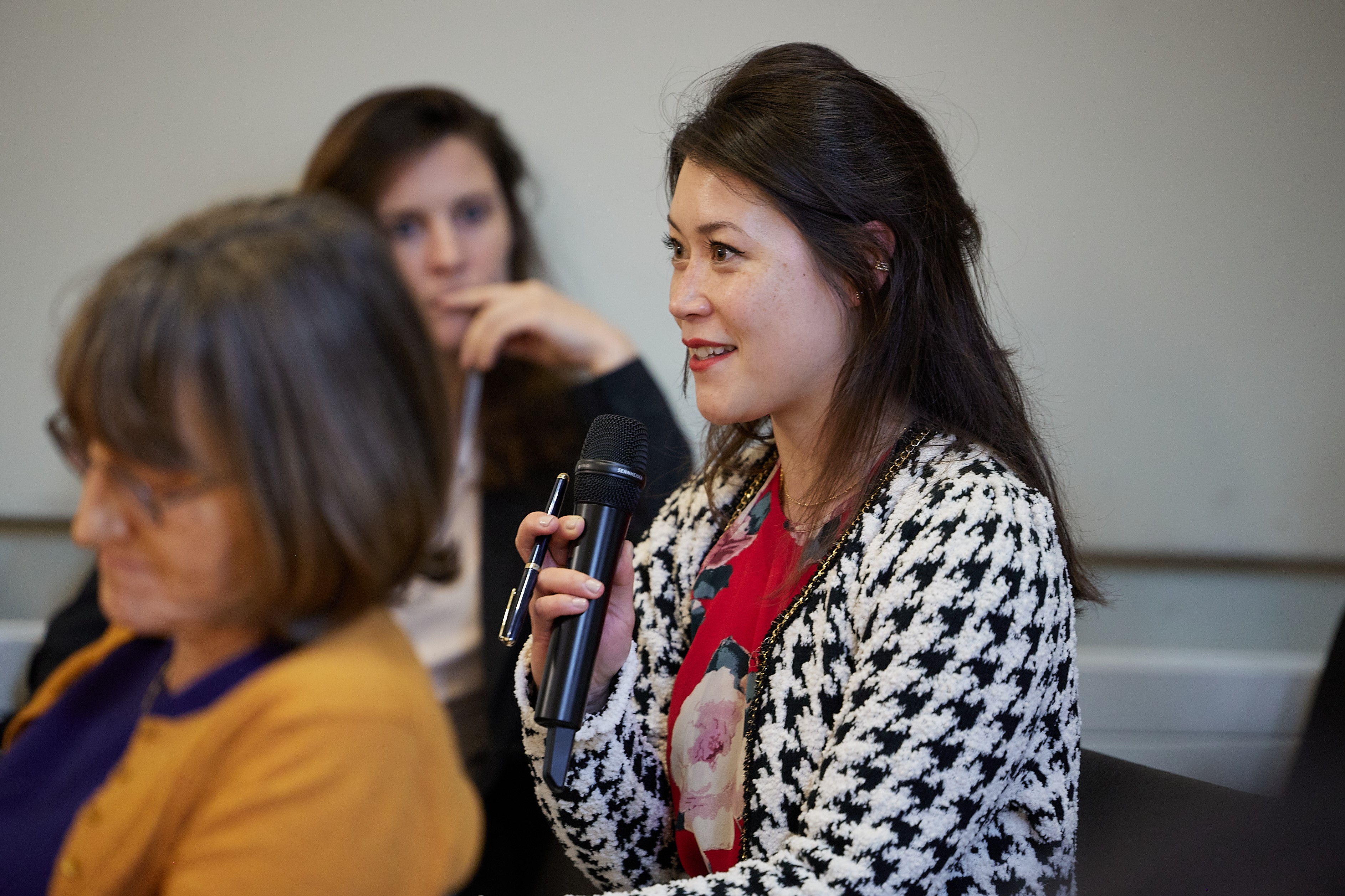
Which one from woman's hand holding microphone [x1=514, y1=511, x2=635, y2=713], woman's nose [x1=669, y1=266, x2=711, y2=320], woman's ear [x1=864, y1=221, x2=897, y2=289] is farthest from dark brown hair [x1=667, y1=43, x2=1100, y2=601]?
woman's hand holding microphone [x1=514, y1=511, x2=635, y2=713]

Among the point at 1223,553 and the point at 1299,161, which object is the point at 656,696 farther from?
the point at 1299,161

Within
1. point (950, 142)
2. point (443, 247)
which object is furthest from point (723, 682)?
point (950, 142)

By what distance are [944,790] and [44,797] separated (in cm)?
63

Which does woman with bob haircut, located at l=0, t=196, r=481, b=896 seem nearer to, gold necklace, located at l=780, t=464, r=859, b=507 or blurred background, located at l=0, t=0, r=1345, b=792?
gold necklace, located at l=780, t=464, r=859, b=507

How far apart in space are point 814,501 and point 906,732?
12.1 inches

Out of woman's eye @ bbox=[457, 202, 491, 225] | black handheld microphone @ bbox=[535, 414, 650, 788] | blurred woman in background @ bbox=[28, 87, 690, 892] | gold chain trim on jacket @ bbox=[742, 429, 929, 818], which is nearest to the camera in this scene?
black handheld microphone @ bbox=[535, 414, 650, 788]

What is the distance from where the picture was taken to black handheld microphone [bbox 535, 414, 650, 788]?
0.82 meters

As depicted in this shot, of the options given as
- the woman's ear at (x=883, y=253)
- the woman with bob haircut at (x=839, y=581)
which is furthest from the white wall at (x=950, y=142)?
the woman's ear at (x=883, y=253)

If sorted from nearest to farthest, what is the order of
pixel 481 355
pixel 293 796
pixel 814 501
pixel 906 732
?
pixel 293 796 < pixel 906 732 < pixel 814 501 < pixel 481 355

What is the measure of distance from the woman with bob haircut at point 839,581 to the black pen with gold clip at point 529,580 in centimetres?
1

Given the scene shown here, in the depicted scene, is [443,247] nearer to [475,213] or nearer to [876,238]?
[475,213]

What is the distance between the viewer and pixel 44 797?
0.61 metres

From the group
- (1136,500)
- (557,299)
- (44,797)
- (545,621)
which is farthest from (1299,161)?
(44,797)

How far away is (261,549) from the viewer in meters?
0.55
